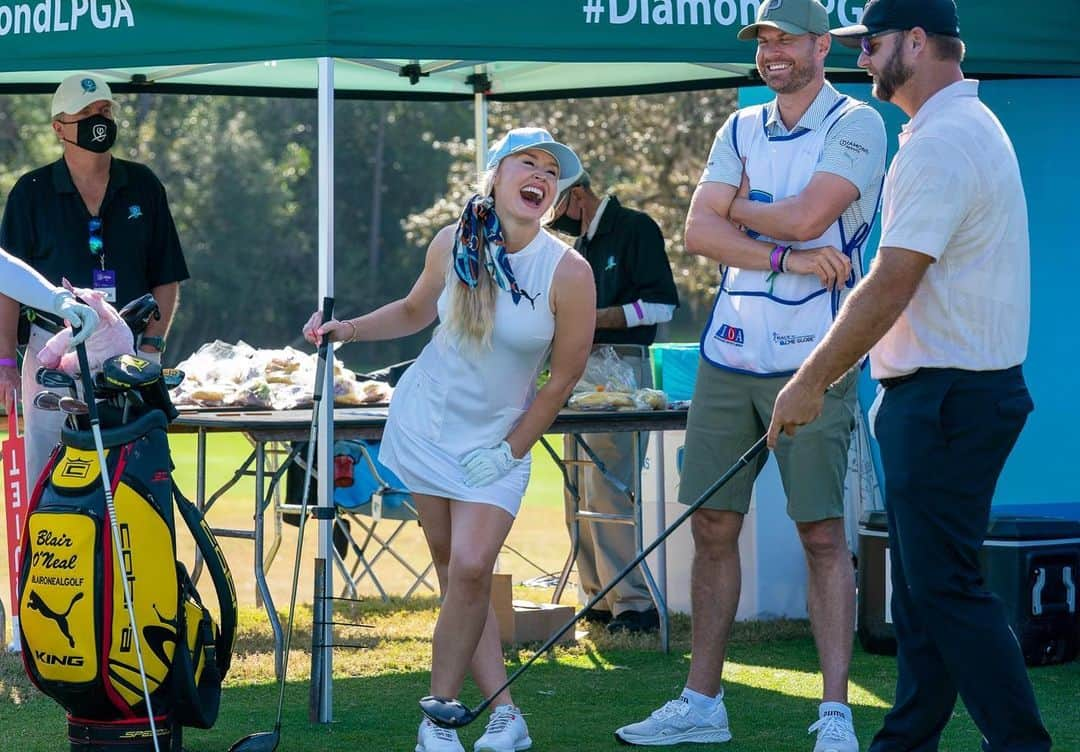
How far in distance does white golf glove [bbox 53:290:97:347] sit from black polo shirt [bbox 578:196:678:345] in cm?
299

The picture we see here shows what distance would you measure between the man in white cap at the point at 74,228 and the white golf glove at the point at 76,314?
1.81 meters

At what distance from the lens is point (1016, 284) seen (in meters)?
3.78

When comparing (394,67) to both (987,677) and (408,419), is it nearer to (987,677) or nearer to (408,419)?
(408,419)

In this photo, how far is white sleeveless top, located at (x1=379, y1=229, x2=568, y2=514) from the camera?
4.39 metres

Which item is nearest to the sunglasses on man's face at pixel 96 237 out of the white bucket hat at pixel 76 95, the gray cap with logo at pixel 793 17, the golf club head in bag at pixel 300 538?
the white bucket hat at pixel 76 95

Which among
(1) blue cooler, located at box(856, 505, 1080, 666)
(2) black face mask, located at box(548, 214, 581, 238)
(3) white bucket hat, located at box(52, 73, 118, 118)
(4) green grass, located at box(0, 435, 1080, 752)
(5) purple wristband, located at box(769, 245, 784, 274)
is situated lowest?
(4) green grass, located at box(0, 435, 1080, 752)

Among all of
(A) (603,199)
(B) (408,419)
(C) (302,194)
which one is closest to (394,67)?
(A) (603,199)

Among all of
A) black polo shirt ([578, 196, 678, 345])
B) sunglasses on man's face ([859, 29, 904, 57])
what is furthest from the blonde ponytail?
black polo shirt ([578, 196, 678, 345])

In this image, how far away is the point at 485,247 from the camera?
440cm

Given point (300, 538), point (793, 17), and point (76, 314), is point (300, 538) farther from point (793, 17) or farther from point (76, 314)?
point (793, 17)

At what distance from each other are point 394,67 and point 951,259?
148 inches

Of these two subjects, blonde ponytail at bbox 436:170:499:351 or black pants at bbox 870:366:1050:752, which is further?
blonde ponytail at bbox 436:170:499:351

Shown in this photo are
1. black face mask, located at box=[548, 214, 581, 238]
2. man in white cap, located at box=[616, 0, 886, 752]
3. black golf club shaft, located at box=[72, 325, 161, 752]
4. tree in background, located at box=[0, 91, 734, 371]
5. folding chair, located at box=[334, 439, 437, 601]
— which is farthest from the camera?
tree in background, located at box=[0, 91, 734, 371]

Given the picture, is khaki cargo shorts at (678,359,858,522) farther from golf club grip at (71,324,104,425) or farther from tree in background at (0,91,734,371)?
tree in background at (0,91,734,371)
